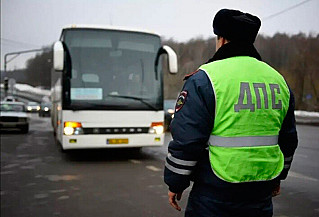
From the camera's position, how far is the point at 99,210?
17.3ft

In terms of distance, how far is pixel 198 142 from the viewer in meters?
2.26

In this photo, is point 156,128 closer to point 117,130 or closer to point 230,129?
point 117,130

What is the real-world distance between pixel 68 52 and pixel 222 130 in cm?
727

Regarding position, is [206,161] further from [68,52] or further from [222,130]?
[68,52]

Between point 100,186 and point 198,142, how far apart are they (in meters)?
Result: 4.88

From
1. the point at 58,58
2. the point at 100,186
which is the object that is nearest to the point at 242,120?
the point at 100,186

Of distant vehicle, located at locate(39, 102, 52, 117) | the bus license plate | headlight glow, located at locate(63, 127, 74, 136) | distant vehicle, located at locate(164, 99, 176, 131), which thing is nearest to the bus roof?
headlight glow, located at locate(63, 127, 74, 136)

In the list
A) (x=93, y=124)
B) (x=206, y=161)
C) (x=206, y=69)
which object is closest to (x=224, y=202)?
(x=206, y=161)

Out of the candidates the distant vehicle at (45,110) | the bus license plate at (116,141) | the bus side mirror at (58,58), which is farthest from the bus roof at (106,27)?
the distant vehicle at (45,110)

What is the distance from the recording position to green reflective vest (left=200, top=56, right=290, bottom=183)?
2.27m

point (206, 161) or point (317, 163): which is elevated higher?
point (206, 161)

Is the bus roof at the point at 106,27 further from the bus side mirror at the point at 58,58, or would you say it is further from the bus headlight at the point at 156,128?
the bus headlight at the point at 156,128

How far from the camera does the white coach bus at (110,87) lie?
886cm

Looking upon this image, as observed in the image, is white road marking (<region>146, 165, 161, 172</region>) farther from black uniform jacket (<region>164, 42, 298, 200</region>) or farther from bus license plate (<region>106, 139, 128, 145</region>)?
black uniform jacket (<region>164, 42, 298, 200</region>)
